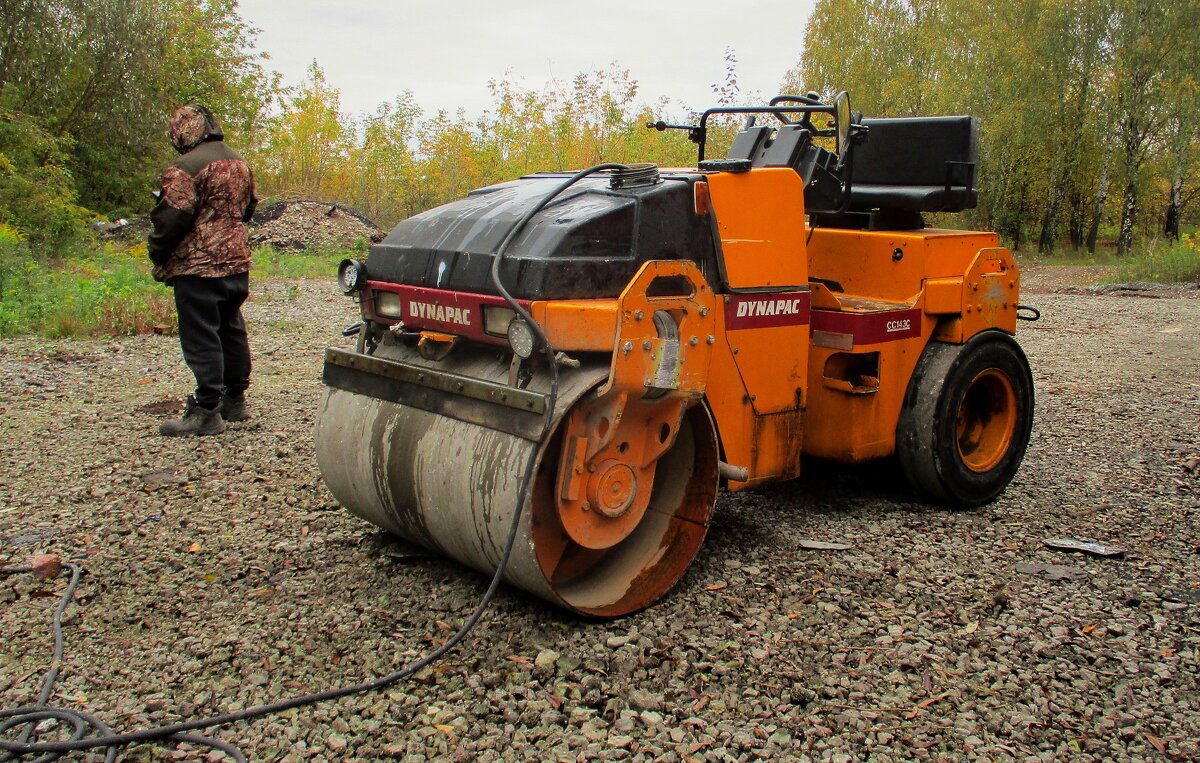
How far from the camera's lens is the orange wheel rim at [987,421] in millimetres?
5129

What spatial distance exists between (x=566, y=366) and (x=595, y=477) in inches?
15.5

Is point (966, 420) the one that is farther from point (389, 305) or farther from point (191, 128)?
point (191, 128)

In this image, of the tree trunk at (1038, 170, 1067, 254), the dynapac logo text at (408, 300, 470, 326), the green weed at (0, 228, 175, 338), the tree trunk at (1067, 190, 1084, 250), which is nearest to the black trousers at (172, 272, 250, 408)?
the dynapac logo text at (408, 300, 470, 326)

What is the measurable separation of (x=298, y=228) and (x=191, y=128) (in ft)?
44.0

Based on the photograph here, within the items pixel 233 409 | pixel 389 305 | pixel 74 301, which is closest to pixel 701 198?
pixel 389 305

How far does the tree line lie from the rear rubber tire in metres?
15.3

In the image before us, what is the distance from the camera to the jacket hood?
614 cm

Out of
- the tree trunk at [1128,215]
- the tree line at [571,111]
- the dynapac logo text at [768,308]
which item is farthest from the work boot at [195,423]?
the tree trunk at [1128,215]

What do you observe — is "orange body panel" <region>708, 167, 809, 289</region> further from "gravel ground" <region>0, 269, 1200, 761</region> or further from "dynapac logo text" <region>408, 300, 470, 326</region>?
"gravel ground" <region>0, 269, 1200, 761</region>

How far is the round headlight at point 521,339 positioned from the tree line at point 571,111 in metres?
15.5

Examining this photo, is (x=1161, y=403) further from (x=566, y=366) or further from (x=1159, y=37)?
(x=1159, y=37)

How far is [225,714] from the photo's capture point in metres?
3.00

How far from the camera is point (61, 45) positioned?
733 inches

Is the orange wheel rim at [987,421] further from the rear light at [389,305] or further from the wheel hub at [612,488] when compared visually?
the rear light at [389,305]
